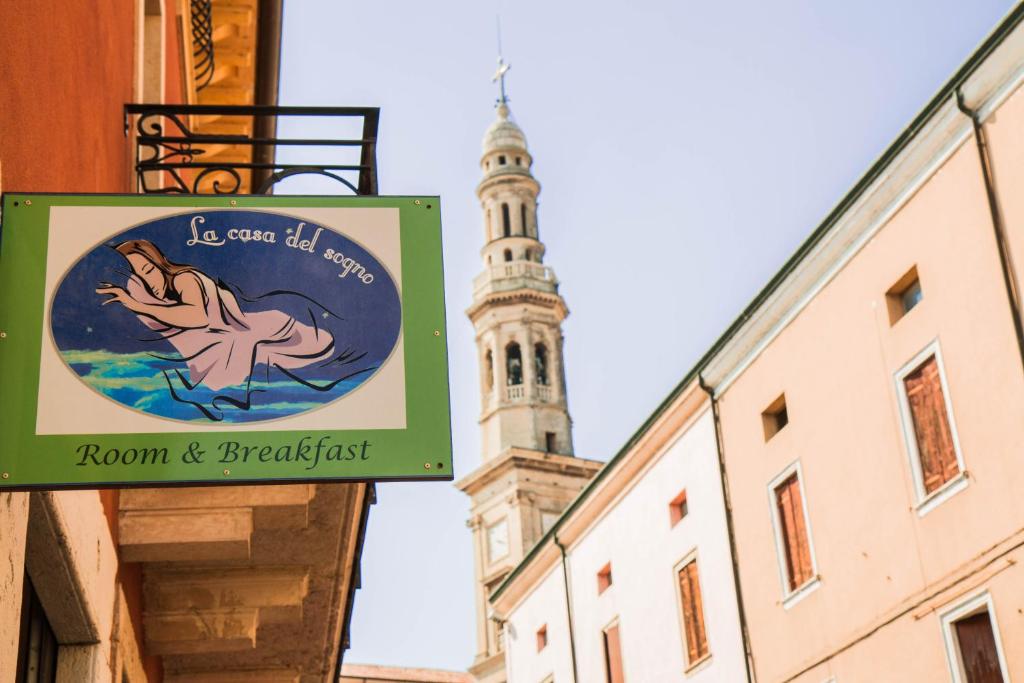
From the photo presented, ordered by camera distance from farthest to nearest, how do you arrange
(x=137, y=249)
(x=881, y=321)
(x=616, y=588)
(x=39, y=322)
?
(x=616, y=588)
(x=881, y=321)
(x=137, y=249)
(x=39, y=322)

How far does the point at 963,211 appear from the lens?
16.0m

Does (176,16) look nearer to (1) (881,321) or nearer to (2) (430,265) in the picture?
(2) (430,265)

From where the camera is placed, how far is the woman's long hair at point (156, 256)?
4.87m

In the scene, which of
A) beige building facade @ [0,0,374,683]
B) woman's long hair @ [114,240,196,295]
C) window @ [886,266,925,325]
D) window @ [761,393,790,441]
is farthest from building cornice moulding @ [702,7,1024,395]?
woman's long hair @ [114,240,196,295]

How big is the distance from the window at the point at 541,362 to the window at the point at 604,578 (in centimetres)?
3182

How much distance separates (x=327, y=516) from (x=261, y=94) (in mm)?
8126

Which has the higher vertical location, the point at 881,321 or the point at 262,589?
the point at 881,321

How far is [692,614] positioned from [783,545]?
351 centimetres

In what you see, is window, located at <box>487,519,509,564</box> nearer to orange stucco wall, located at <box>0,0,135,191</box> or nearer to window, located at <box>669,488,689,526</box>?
window, located at <box>669,488,689,526</box>

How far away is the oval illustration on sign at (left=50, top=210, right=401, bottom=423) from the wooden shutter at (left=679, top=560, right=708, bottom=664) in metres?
18.3

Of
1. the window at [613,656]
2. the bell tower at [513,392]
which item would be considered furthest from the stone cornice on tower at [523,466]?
the window at [613,656]

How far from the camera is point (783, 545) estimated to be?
1998 cm

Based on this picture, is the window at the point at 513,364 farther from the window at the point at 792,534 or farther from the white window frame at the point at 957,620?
the white window frame at the point at 957,620

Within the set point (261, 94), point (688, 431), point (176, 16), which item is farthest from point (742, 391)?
point (176, 16)
